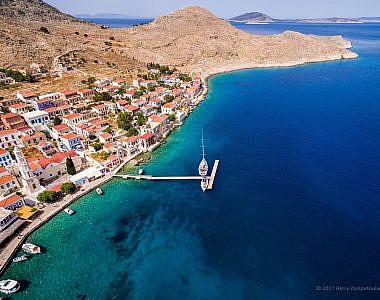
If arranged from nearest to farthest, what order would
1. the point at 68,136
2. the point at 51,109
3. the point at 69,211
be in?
the point at 69,211, the point at 68,136, the point at 51,109

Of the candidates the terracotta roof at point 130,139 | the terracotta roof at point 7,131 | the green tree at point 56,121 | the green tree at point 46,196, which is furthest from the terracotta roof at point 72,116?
the green tree at point 46,196

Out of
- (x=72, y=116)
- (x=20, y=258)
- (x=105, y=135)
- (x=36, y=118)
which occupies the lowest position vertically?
(x=20, y=258)

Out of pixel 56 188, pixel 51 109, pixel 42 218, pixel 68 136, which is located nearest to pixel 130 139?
pixel 68 136

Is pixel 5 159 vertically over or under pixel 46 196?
over

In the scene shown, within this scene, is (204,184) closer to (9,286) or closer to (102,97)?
(9,286)

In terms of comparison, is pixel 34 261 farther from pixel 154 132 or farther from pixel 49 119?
pixel 49 119

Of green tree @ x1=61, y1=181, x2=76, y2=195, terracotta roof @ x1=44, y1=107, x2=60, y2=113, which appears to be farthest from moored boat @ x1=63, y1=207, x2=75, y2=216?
terracotta roof @ x1=44, y1=107, x2=60, y2=113

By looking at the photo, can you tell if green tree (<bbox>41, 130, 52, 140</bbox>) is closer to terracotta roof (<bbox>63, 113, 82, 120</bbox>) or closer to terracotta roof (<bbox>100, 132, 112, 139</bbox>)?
terracotta roof (<bbox>63, 113, 82, 120</bbox>)

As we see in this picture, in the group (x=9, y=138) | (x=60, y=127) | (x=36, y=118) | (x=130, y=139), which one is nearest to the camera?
(x=9, y=138)
